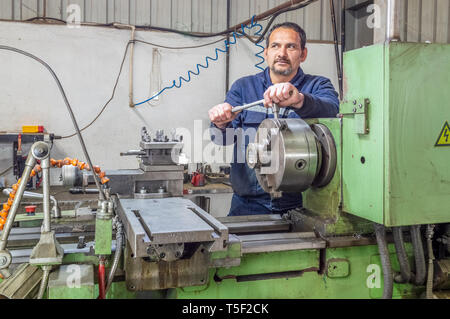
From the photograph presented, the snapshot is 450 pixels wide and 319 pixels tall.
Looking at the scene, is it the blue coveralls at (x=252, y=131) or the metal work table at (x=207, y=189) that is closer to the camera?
the blue coveralls at (x=252, y=131)

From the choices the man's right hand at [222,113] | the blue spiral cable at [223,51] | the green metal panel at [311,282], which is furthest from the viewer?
the blue spiral cable at [223,51]

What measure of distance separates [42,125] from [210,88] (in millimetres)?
1242

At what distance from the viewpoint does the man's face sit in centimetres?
187

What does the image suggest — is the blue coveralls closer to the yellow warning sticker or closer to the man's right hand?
the man's right hand

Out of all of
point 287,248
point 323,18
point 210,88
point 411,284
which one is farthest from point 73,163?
point 323,18

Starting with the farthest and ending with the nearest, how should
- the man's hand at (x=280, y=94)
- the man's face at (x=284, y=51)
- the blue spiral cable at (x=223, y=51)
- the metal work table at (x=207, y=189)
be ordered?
the blue spiral cable at (x=223, y=51) → the metal work table at (x=207, y=189) → the man's face at (x=284, y=51) → the man's hand at (x=280, y=94)

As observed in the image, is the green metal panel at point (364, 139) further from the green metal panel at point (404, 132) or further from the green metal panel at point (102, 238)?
the green metal panel at point (102, 238)

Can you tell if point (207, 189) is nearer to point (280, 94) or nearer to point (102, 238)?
point (280, 94)

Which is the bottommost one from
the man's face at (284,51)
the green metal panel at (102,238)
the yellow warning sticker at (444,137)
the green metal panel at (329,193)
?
the green metal panel at (102,238)

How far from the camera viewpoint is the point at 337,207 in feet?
3.65

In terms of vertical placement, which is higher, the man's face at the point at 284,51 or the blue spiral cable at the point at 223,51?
the blue spiral cable at the point at 223,51

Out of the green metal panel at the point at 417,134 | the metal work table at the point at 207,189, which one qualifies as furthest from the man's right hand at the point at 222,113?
the metal work table at the point at 207,189

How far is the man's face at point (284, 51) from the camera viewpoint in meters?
1.87

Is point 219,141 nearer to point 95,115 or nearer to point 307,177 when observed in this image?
point 307,177
